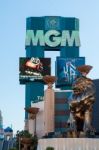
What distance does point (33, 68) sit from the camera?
108688mm

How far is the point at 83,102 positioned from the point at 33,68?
57755 mm

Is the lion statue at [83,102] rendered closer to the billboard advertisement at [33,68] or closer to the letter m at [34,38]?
the billboard advertisement at [33,68]

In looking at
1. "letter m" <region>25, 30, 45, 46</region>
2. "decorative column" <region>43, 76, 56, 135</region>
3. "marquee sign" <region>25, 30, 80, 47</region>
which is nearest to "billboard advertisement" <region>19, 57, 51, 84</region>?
"letter m" <region>25, 30, 45, 46</region>

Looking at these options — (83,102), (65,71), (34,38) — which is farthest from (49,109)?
(34,38)

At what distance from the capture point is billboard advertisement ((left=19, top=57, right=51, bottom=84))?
4267 inches

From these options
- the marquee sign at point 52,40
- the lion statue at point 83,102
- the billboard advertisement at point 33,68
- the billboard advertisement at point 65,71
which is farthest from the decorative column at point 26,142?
the marquee sign at point 52,40

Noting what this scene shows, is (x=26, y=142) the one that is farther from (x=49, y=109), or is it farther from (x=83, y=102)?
(x=83, y=102)

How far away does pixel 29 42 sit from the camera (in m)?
116

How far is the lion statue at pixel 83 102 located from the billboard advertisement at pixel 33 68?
56116 mm

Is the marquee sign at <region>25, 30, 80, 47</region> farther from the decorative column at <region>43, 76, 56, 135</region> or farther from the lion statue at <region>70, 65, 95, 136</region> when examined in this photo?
the lion statue at <region>70, 65, 95, 136</region>

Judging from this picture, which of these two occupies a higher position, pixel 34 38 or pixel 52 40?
pixel 34 38

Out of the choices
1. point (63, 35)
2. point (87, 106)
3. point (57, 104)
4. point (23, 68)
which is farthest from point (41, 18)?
point (87, 106)

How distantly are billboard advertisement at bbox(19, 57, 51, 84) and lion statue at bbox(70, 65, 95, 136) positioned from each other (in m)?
56.1

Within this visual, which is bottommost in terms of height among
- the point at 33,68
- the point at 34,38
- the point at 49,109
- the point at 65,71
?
the point at 49,109
